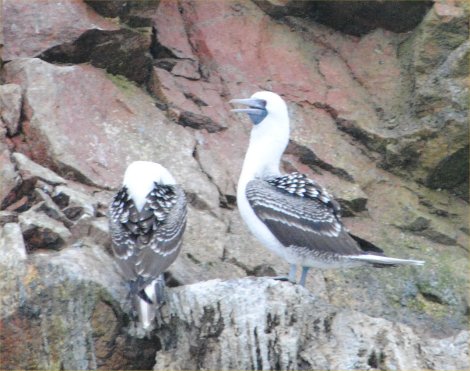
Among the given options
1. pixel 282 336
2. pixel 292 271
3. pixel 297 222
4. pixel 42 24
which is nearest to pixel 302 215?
pixel 297 222

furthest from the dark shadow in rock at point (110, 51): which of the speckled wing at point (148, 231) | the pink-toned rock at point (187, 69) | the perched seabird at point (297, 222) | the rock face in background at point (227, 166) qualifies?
the speckled wing at point (148, 231)

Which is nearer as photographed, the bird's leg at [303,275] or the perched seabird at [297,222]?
the perched seabird at [297,222]

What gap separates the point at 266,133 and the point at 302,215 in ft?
4.39

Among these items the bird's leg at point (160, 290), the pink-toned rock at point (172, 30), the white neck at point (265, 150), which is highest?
the white neck at point (265, 150)

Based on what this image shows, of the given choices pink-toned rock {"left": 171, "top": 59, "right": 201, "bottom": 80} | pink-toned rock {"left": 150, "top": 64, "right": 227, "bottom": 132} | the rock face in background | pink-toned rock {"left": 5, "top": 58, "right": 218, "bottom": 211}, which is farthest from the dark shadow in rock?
pink-toned rock {"left": 171, "top": 59, "right": 201, "bottom": 80}

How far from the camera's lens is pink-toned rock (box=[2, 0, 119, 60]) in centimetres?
1658

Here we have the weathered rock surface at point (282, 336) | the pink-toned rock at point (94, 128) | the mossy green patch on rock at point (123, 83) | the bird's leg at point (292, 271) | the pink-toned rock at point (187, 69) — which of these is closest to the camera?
the weathered rock surface at point (282, 336)

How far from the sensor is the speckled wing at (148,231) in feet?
43.9

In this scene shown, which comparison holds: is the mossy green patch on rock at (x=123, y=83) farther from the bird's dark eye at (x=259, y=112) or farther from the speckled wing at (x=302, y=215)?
the speckled wing at (x=302, y=215)

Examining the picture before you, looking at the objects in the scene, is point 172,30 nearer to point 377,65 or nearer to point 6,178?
point 377,65

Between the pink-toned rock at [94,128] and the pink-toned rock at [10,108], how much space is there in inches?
4.7

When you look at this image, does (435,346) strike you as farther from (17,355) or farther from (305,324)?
(17,355)

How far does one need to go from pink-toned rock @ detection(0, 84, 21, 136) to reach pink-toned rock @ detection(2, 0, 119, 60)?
2.73 ft

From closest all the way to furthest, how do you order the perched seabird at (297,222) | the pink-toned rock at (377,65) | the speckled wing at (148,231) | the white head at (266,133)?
the speckled wing at (148,231) < the perched seabird at (297,222) < the white head at (266,133) < the pink-toned rock at (377,65)
